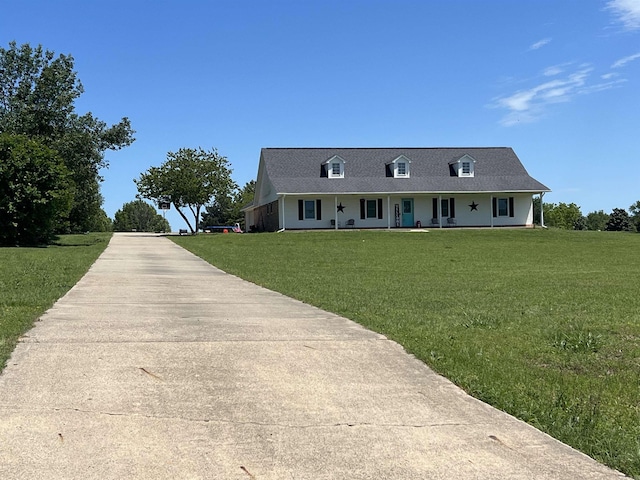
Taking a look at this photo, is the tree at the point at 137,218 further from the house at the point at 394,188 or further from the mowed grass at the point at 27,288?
the mowed grass at the point at 27,288

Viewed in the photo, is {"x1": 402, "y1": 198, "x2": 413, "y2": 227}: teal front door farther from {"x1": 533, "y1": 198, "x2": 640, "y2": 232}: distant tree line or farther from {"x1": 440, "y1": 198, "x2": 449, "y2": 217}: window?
{"x1": 533, "y1": 198, "x2": 640, "y2": 232}: distant tree line

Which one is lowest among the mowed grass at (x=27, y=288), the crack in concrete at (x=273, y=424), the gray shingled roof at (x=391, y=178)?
the crack in concrete at (x=273, y=424)

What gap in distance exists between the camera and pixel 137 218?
140 m

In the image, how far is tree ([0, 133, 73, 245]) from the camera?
101 feet

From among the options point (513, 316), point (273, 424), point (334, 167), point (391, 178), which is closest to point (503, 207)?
point (391, 178)

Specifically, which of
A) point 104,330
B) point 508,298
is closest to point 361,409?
point 104,330

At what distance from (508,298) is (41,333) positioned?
9195mm

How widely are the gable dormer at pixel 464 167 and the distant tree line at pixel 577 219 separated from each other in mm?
29720

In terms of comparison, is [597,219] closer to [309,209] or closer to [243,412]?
[309,209]

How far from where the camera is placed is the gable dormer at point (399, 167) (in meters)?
45.5

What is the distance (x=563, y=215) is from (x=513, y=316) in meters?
103

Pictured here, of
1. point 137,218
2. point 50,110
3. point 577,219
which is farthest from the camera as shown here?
point 137,218

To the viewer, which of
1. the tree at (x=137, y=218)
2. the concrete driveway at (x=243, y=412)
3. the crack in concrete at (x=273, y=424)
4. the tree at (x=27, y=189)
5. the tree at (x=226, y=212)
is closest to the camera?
the concrete driveway at (x=243, y=412)

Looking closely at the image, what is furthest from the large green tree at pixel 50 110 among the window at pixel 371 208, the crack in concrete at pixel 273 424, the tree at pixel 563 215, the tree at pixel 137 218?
the tree at pixel 137 218
